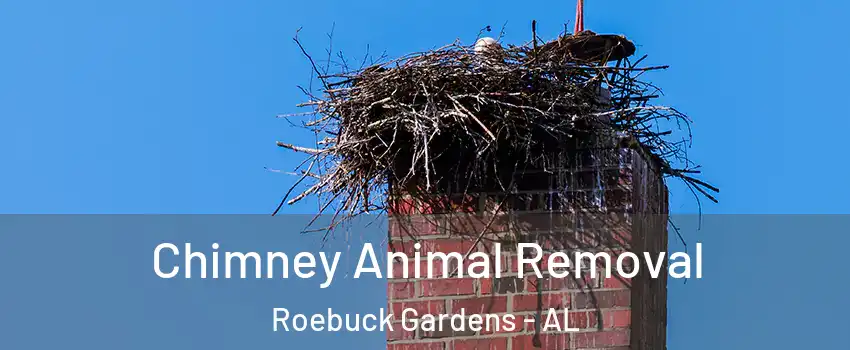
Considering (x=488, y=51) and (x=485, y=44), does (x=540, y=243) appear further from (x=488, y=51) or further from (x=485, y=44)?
(x=485, y=44)

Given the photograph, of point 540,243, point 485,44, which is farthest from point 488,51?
point 540,243

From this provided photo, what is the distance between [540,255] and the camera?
4.73 m

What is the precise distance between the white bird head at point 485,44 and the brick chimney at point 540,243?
79cm

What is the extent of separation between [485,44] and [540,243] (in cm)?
119

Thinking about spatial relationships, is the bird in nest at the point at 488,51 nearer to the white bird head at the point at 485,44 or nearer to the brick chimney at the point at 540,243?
the white bird head at the point at 485,44

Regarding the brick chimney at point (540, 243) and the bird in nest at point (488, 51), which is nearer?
the brick chimney at point (540, 243)

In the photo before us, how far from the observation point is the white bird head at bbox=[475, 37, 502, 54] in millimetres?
5516

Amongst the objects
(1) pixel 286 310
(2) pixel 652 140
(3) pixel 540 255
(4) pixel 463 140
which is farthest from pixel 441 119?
(1) pixel 286 310

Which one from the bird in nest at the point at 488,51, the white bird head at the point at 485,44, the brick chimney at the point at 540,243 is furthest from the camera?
the white bird head at the point at 485,44

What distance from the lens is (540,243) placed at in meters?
4.76

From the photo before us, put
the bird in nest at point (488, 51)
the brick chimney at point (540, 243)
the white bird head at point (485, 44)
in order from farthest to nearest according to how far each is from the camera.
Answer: the white bird head at point (485, 44), the bird in nest at point (488, 51), the brick chimney at point (540, 243)

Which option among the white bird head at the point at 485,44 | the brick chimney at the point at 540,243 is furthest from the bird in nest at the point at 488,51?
the brick chimney at the point at 540,243

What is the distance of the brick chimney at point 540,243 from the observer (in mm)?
4617

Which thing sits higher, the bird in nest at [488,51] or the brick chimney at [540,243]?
the bird in nest at [488,51]
